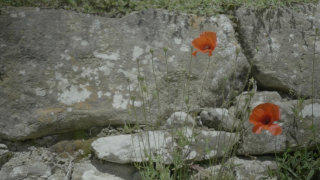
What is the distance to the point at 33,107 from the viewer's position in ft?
7.54

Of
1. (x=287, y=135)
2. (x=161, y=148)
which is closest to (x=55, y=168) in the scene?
(x=161, y=148)

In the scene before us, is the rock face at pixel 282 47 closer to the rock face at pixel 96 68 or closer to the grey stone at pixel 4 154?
the rock face at pixel 96 68

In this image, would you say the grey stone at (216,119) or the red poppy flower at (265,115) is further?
the grey stone at (216,119)

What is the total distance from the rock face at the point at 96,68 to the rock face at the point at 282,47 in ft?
0.55

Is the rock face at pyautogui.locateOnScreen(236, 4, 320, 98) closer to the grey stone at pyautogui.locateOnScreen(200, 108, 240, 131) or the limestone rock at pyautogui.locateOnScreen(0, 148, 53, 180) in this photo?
the grey stone at pyautogui.locateOnScreen(200, 108, 240, 131)

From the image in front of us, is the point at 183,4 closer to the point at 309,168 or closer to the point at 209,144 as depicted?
the point at 209,144

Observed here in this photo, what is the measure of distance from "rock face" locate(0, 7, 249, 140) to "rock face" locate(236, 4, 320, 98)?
0.55 feet

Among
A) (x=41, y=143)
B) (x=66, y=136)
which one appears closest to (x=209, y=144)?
(x=66, y=136)

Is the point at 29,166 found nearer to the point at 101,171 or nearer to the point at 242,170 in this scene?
the point at 101,171

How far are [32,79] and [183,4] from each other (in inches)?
59.7

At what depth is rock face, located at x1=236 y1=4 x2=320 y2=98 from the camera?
2766mm

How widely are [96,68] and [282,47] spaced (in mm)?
1689

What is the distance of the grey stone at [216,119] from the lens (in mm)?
2451

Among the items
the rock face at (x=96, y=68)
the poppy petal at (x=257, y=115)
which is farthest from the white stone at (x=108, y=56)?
the poppy petal at (x=257, y=115)
